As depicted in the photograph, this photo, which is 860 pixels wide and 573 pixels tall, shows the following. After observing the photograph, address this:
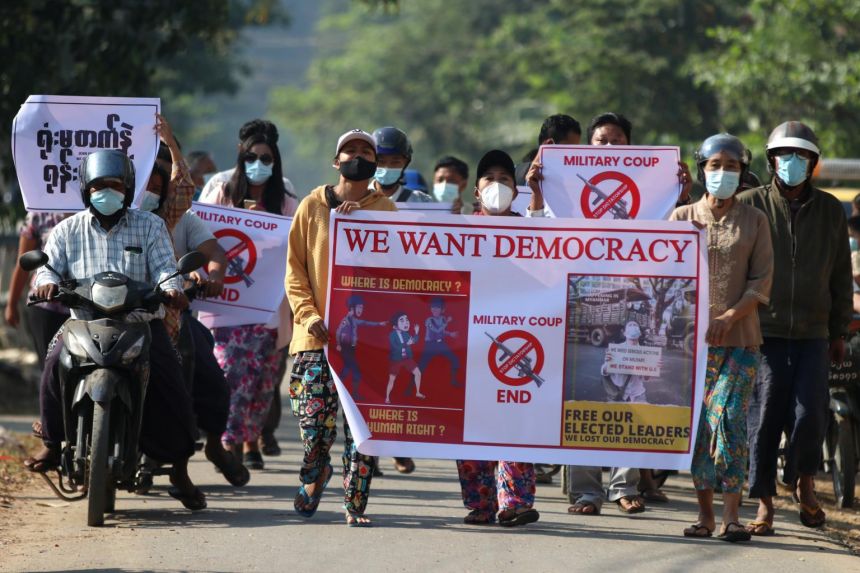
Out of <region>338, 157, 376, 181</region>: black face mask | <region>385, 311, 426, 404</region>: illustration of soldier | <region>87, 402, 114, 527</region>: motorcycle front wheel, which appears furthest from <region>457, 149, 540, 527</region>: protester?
<region>87, 402, 114, 527</region>: motorcycle front wheel

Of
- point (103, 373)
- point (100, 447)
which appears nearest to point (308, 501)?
point (100, 447)

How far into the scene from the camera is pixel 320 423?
7996 millimetres

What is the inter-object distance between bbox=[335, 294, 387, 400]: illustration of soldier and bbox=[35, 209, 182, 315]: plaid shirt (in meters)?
0.81

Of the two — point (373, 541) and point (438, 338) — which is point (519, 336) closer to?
point (438, 338)

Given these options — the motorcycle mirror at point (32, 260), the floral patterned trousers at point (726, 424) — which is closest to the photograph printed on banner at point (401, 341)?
the floral patterned trousers at point (726, 424)

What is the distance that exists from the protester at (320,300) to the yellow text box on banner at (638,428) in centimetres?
112

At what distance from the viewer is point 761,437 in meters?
8.57

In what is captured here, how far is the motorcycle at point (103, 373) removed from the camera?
25.1ft

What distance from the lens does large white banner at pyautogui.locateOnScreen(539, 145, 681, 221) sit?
9086mm

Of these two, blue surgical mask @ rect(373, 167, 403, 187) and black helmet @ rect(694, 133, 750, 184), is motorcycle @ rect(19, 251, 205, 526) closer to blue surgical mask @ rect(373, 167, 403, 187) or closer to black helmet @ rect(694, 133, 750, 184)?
blue surgical mask @ rect(373, 167, 403, 187)

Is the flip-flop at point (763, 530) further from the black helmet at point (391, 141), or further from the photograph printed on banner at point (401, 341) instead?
the black helmet at point (391, 141)

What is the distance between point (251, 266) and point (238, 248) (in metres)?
0.14

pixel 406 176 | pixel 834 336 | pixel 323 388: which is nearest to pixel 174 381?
pixel 323 388

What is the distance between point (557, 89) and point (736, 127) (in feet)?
22.3
